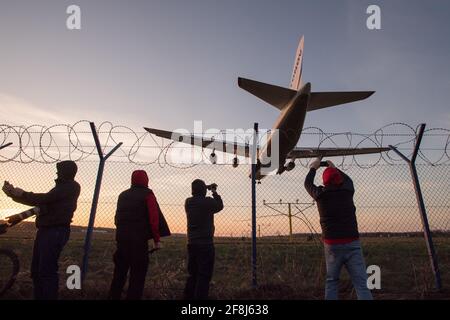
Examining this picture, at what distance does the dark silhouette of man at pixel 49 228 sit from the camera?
5.21 metres

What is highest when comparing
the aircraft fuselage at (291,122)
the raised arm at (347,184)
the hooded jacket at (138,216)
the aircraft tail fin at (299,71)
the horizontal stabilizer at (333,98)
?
the aircraft tail fin at (299,71)

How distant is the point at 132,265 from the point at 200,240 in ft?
4.13

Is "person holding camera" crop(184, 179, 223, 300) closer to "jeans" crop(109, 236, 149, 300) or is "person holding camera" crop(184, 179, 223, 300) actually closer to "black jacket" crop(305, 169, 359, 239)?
"jeans" crop(109, 236, 149, 300)

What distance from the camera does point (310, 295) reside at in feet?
22.7

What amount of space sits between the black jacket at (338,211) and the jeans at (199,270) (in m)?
1.96

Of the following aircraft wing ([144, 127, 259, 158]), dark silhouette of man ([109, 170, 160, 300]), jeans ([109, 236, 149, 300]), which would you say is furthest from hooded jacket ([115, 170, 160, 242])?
aircraft wing ([144, 127, 259, 158])

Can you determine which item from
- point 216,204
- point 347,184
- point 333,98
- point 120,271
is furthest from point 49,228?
point 333,98

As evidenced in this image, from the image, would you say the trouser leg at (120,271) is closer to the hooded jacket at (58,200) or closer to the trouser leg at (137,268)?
the trouser leg at (137,268)

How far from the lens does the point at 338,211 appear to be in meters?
5.20

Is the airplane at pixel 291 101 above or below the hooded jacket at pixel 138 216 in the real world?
above

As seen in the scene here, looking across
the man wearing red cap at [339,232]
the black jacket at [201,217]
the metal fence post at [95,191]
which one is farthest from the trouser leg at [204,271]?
the metal fence post at [95,191]

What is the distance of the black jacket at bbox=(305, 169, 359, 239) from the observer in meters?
5.12
